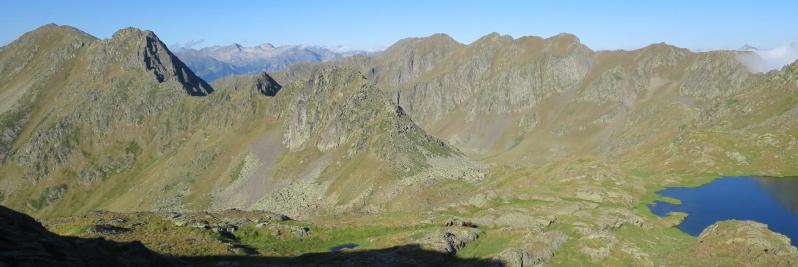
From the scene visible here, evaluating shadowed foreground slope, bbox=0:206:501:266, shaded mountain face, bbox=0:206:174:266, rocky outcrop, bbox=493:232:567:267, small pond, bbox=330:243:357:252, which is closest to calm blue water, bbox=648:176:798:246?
rocky outcrop, bbox=493:232:567:267

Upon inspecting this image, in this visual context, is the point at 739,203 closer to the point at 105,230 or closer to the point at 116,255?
the point at 116,255

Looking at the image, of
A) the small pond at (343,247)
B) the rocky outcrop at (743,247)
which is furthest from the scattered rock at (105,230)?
the rocky outcrop at (743,247)

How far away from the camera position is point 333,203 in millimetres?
156875

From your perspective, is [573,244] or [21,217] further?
[573,244]

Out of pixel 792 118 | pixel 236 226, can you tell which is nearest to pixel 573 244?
pixel 236 226

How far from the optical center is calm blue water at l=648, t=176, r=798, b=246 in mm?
90188

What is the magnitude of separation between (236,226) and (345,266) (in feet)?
92.0

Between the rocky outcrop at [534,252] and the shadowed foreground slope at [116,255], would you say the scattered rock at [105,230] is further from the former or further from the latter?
the rocky outcrop at [534,252]

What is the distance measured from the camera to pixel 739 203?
10756cm

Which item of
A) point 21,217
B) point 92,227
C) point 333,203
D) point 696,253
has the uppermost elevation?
point 21,217

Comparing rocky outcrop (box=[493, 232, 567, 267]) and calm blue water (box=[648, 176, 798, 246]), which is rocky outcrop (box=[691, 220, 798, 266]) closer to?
rocky outcrop (box=[493, 232, 567, 267])

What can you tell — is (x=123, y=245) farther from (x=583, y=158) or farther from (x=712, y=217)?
(x=583, y=158)

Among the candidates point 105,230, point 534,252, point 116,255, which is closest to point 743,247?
point 534,252

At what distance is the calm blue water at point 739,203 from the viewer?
90.2 metres
